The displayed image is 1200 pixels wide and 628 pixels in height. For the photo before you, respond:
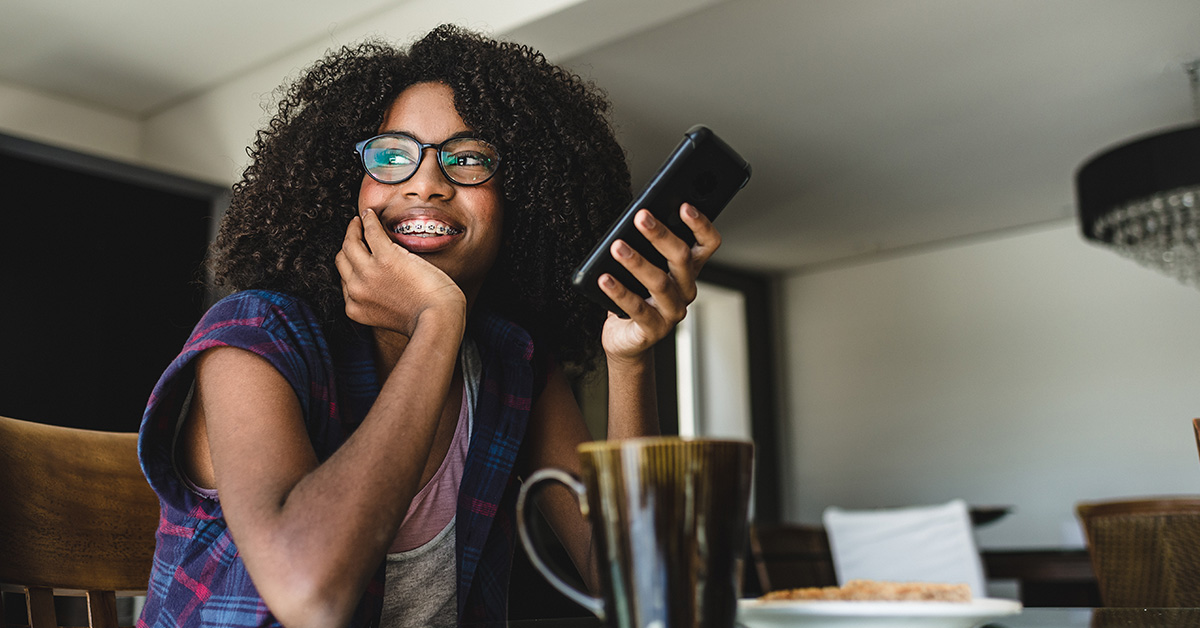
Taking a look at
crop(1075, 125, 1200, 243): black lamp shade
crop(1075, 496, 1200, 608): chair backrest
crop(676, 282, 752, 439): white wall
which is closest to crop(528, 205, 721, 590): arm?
crop(1075, 496, 1200, 608): chair backrest

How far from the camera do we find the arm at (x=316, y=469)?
1.97ft

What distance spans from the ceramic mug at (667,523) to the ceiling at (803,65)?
221cm

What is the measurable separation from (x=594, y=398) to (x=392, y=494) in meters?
3.81

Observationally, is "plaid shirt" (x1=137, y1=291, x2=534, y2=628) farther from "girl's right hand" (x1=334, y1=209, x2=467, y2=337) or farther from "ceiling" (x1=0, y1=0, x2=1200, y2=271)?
"ceiling" (x1=0, y1=0, x2=1200, y2=271)

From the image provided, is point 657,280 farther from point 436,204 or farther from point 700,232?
point 436,204

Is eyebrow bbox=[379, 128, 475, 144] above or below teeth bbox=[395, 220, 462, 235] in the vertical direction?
above

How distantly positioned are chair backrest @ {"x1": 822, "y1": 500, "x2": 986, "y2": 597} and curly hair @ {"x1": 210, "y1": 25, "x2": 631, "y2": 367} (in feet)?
7.06


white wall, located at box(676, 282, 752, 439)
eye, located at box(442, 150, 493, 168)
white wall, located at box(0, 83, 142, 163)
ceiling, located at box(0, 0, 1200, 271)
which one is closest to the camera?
eye, located at box(442, 150, 493, 168)

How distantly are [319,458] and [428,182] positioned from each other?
0.29 meters

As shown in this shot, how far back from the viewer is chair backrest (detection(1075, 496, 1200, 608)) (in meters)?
2.29

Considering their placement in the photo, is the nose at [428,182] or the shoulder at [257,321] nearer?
the shoulder at [257,321]

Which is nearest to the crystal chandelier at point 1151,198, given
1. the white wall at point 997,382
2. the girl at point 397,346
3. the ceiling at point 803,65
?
the ceiling at point 803,65

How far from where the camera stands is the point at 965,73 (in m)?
3.31

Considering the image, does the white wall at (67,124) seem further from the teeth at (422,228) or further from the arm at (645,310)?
the arm at (645,310)
